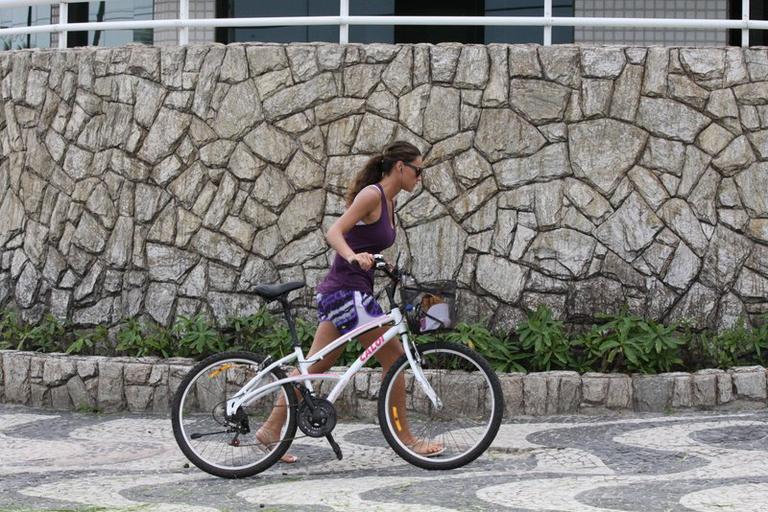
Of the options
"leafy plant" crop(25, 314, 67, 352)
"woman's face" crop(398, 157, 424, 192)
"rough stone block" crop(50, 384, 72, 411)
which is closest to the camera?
"woman's face" crop(398, 157, 424, 192)

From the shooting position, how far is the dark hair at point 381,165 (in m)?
6.91

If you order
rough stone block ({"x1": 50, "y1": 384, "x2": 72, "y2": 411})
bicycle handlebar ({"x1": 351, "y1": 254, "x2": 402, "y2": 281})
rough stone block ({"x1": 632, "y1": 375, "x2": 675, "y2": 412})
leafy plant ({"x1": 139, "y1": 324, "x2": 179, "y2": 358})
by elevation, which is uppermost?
bicycle handlebar ({"x1": 351, "y1": 254, "x2": 402, "y2": 281})

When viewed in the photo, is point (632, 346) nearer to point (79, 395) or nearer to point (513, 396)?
point (513, 396)

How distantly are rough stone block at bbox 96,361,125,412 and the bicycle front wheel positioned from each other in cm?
254

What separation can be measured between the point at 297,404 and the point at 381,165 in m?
1.35

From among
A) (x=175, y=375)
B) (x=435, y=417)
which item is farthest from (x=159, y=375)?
(x=435, y=417)

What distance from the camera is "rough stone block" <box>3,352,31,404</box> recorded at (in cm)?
909

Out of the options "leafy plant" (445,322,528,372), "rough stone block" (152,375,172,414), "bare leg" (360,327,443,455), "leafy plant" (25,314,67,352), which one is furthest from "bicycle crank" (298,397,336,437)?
"leafy plant" (25,314,67,352)

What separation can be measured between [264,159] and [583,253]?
237 cm

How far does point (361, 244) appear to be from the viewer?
271 inches

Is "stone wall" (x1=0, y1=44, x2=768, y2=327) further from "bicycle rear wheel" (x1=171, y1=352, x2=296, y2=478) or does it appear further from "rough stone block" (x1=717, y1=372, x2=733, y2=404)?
"bicycle rear wheel" (x1=171, y1=352, x2=296, y2=478)

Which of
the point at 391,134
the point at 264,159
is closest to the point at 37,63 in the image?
the point at 264,159

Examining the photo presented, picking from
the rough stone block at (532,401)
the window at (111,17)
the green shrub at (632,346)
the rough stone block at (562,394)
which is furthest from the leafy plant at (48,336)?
the window at (111,17)

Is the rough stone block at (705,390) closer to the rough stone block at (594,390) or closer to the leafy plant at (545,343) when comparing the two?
the rough stone block at (594,390)
